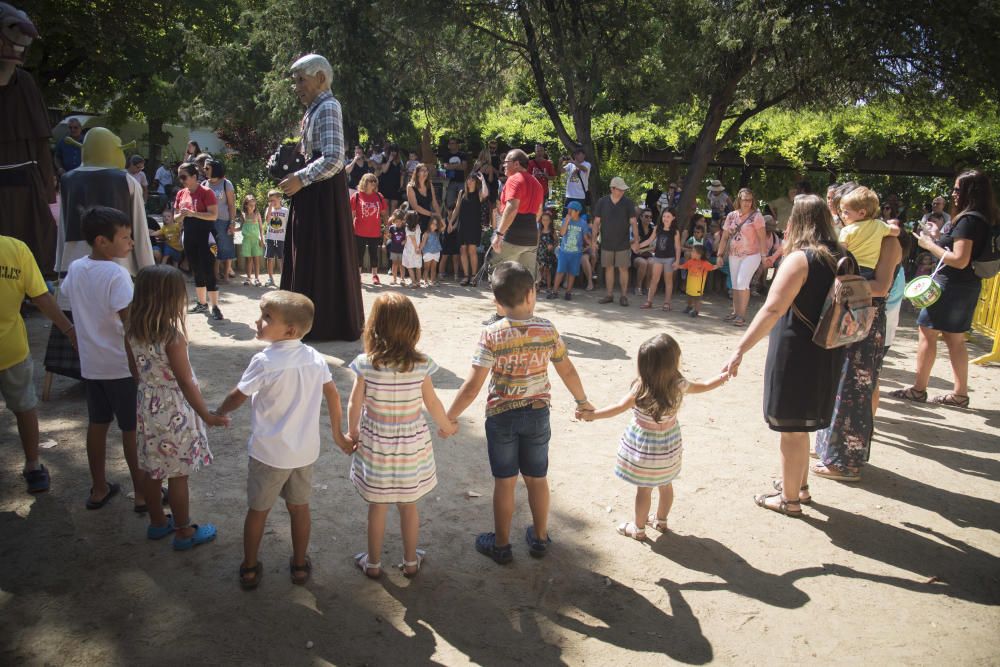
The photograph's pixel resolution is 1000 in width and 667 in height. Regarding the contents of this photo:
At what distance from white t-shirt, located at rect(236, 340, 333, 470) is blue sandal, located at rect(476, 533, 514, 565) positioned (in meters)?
1.07

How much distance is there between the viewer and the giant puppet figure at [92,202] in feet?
16.9

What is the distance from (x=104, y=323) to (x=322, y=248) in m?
3.06

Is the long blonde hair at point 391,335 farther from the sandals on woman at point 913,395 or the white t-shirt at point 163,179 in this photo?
the white t-shirt at point 163,179

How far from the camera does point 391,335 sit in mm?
3262

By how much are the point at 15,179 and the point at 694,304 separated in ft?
26.6

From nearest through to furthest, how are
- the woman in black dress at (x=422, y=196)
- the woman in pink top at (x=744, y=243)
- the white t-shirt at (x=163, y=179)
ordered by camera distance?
the woman in pink top at (x=744, y=243) < the woman in black dress at (x=422, y=196) < the white t-shirt at (x=163, y=179)

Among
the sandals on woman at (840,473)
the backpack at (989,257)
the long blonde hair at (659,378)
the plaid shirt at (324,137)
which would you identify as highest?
the plaid shirt at (324,137)

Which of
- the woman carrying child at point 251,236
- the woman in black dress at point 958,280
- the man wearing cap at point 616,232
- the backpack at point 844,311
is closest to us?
the backpack at point 844,311

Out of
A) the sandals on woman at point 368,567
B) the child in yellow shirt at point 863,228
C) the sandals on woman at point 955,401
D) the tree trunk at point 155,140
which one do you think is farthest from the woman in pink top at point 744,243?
the tree trunk at point 155,140

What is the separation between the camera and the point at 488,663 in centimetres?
300

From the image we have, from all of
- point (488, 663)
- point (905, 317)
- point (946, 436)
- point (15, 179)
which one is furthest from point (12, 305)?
point (905, 317)

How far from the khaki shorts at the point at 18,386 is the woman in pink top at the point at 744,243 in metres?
7.92

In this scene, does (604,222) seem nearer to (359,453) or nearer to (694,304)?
(694,304)

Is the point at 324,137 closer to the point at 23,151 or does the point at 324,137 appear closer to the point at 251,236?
the point at 23,151
